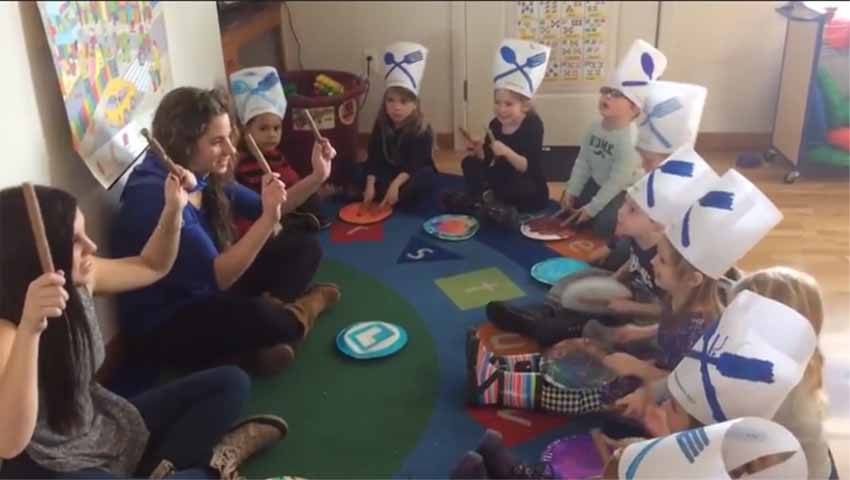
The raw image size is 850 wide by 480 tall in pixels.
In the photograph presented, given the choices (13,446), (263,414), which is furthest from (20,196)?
(263,414)

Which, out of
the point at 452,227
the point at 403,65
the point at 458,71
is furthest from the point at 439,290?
the point at 458,71

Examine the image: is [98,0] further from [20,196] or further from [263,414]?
[263,414]

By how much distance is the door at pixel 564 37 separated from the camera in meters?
2.50

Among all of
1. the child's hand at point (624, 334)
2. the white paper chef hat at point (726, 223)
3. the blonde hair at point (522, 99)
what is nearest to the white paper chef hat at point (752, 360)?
the white paper chef hat at point (726, 223)

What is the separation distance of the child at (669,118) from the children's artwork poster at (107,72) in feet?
3.43

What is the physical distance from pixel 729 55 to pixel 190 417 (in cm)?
202

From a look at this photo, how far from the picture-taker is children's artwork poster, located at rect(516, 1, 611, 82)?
250 centimetres

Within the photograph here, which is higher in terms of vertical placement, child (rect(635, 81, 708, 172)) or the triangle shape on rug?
child (rect(635, 81, 708, 172))

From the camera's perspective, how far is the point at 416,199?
2.14 m

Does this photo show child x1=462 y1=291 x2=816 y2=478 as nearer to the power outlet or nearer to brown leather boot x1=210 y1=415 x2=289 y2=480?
brown leather boot x1=210 y1=415 x2=289 y2=480

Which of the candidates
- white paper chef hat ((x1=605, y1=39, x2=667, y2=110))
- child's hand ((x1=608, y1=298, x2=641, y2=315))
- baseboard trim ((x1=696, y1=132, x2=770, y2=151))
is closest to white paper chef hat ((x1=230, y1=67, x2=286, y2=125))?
white paper chef hat ((x1=605, y1=39, x2=667, y2=110))

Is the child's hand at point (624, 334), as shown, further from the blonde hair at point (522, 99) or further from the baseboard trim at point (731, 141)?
the baseboard trim at point (731, 141)

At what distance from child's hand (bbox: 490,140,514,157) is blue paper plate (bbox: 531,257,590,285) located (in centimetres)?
34

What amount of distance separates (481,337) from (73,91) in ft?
2.78
